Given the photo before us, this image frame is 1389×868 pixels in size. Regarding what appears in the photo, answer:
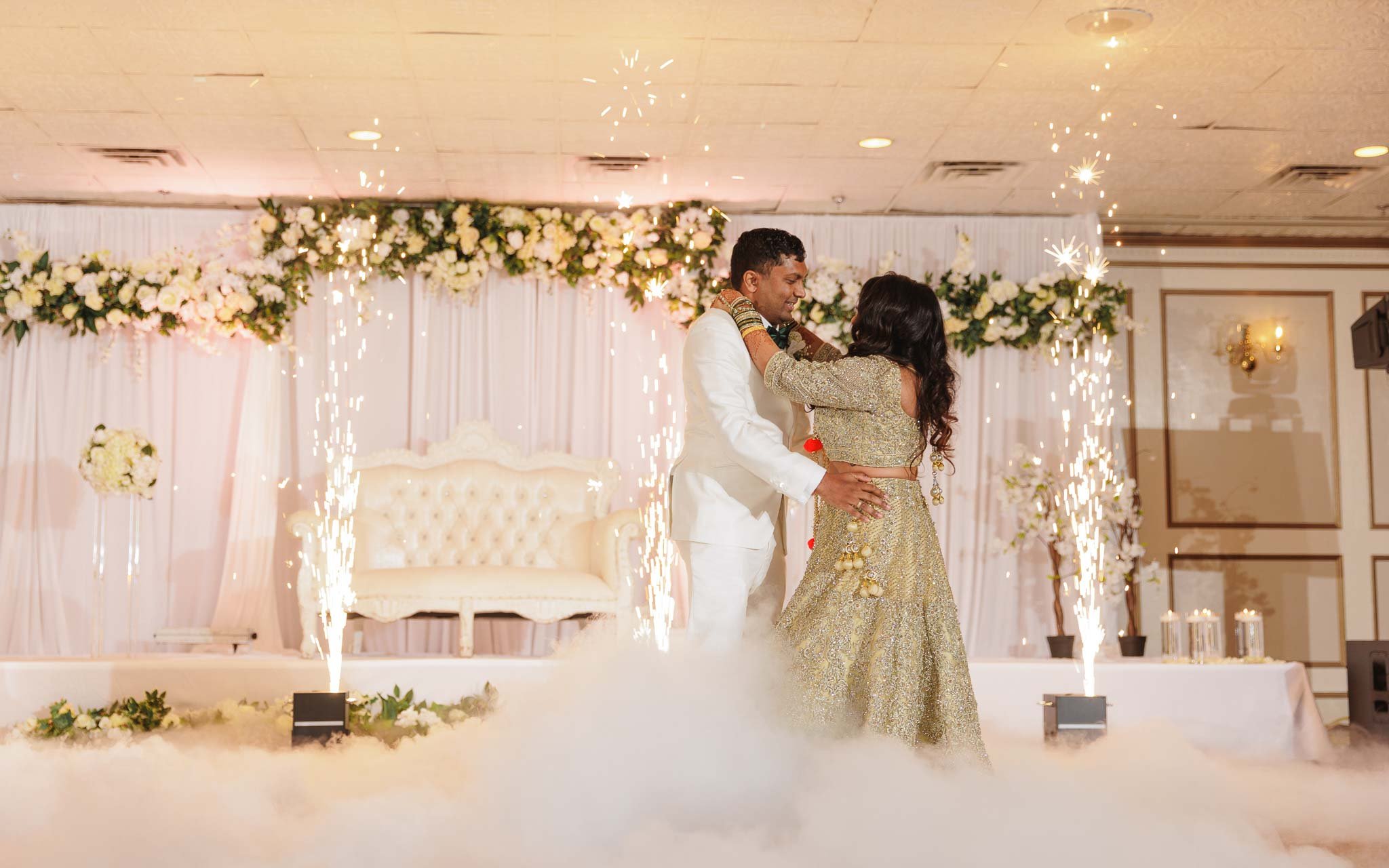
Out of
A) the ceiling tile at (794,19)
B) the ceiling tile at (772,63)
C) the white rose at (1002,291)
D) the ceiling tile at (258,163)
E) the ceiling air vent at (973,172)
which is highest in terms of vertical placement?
the ceiling tile at (794,19)

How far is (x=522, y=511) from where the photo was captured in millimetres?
7352

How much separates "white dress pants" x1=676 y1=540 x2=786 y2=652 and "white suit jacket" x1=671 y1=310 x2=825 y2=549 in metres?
0.03

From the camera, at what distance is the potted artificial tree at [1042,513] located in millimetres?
7434

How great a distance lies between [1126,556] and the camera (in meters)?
7.29

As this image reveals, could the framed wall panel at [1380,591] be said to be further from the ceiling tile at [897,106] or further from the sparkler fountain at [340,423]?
the sparkler fountain at [340,423]

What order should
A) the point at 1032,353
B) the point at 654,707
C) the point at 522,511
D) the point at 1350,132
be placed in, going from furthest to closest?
the point at 1032,353 < the point at 522,511 < the point at 1350,132 < the point at 654,707

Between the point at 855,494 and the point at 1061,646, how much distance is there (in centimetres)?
396

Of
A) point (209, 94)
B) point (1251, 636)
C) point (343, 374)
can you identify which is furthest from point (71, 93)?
point (1251, 636)

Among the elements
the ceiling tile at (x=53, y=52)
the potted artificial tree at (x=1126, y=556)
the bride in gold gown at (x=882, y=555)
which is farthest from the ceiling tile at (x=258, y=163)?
the potted artificial tree at (x=1126, y=556)

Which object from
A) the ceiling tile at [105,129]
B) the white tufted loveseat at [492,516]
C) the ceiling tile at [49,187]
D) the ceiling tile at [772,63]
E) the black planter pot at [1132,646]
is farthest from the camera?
the ceiling tile at [49,187]

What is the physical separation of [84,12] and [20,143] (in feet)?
6.54

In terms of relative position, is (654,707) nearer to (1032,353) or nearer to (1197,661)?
(1197,661)

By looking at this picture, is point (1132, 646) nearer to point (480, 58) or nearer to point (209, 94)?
point (480, 58)

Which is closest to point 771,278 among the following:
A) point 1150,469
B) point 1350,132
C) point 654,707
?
point 654,707
